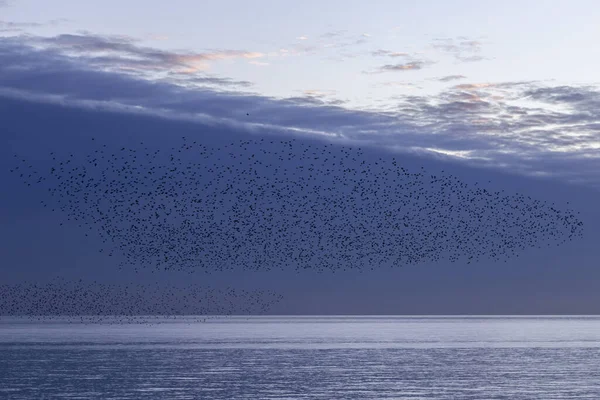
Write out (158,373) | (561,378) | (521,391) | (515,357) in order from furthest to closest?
(515,357), (158,373), (561,378), (521,391)

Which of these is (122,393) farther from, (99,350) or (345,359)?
(99,350)

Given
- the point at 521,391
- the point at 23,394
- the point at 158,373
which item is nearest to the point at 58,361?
the point at 158,373

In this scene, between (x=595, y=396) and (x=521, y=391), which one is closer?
(x=595, y=396)

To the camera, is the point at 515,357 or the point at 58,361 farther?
the point at 515,357

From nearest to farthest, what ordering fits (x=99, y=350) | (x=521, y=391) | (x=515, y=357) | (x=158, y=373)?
1. (x=521, y=391)
2. (x=158, y=373)
3. (x=515, y=357)
4. (x=99, y=350)

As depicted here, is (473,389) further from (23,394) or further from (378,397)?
(23,394)

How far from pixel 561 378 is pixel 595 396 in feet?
55.3

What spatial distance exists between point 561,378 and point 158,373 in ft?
124

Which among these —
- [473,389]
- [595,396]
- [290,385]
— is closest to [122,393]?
[290,385]

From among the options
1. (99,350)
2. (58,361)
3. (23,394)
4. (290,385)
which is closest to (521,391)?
(290,385)

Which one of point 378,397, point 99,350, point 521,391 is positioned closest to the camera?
point 378,397

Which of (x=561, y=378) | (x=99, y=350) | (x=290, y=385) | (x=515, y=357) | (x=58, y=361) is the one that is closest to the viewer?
(x=290, y=385)

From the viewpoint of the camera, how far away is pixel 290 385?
78.2 m

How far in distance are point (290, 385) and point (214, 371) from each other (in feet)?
57.6
